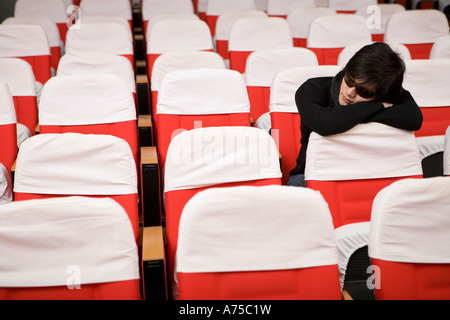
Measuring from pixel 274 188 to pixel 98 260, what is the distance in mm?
287

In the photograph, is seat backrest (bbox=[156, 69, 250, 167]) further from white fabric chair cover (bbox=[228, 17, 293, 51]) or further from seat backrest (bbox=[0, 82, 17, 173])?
white fabric chair cover (bbox=[228, 17, 293, 51])

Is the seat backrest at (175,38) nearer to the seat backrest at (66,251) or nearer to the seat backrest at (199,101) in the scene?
the seat backrest at (199,101)

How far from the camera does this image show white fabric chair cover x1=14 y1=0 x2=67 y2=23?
212 cm

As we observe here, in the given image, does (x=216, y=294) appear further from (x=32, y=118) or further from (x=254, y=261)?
(x=32, y=118)

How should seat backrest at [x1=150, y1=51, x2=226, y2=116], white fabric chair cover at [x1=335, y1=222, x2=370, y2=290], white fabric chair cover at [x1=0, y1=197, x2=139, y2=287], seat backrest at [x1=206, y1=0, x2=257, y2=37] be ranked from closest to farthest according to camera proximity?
1. white fabric chair cover at [x1=0, y1=197, x2=139, y2=287]
2. white fabric chair cover at [x1=335, y1=222, x2=370, y2=290]
3. seat backrest at [x1=150, y1=51, x2=226, y2=116]
4. seat backrest at [x1=206, y1=0, x2=257, y2=37]

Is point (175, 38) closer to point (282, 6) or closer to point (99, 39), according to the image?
point (99, 39)

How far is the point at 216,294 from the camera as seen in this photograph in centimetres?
65

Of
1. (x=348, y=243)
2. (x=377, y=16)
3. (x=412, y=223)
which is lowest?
(x=348, y=243)

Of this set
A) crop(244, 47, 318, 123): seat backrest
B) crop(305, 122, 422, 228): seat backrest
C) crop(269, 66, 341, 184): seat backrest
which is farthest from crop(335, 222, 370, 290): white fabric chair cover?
crop(244, 47, 318, 123): seat backrest

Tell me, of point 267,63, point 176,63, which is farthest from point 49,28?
point 267,63

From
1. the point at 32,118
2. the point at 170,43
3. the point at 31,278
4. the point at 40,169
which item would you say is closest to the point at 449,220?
the point at 31,278

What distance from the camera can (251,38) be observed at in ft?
5.80

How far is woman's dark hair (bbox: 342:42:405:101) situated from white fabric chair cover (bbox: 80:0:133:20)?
166 centimetres

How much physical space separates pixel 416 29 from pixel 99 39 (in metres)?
1.37
